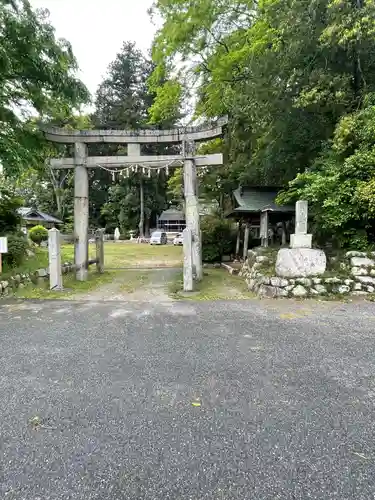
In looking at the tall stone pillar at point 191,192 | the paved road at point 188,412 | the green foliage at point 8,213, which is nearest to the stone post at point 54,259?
the green foliage at point 8,213

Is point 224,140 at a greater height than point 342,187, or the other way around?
point 224,140

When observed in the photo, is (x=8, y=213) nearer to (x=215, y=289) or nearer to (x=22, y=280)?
(x=22, y=280)

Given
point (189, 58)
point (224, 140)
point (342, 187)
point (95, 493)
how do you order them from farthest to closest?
point (224, 140) → point (189, 58) → point (342, 187) → point (95, 493)

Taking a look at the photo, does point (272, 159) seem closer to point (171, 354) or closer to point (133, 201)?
point (171, 354)

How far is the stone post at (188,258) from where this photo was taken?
6617 millimetres

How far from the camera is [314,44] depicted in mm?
6840

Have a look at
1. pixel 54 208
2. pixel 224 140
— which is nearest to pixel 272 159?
pixel 224 140

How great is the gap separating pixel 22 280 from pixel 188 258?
3.97 m

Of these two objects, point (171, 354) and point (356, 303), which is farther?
point (356, 303)

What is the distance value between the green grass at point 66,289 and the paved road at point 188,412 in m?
2.31

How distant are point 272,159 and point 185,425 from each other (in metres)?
8.23

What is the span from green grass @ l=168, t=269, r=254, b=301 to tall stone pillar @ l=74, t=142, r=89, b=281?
2.60 meters

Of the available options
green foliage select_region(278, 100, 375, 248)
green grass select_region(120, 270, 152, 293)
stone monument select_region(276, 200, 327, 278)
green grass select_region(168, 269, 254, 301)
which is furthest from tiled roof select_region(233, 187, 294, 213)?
green grass select_region(120, 270, 152, 293)

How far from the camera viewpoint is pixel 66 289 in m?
7.02
